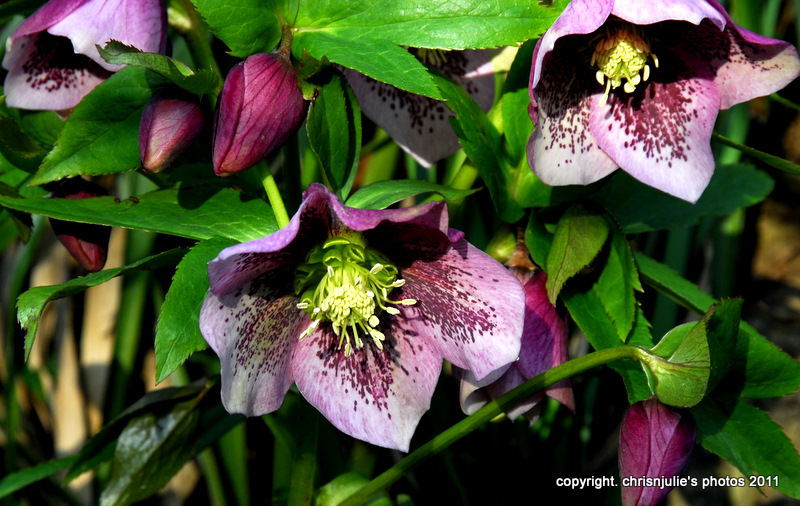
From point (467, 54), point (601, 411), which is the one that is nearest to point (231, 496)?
point (601, 411)

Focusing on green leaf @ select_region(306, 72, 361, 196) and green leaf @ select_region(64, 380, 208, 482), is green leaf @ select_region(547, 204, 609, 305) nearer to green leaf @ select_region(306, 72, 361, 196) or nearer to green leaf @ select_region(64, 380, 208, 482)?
green leaf @ select_region(306, 72, 361, 196)

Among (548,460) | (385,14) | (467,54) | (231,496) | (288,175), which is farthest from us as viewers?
(231,496)

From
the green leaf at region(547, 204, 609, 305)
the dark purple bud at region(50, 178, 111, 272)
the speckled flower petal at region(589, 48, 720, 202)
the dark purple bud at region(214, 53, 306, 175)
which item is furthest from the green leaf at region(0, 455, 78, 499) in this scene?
the speckled flower petal at region(589, 48, 720, 202)

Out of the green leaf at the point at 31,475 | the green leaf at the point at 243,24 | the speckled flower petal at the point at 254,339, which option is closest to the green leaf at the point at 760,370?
the speckled flower petal at the point at 254,339

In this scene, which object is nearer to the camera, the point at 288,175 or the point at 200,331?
the point at 200,331

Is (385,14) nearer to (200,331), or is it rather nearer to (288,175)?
(288,175)

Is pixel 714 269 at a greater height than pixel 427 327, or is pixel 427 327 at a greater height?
pixel 427 327

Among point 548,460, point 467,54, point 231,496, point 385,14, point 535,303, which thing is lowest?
point 231,496

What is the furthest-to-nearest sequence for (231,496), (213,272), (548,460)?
(231,496)
(548,460)
(213,272)
